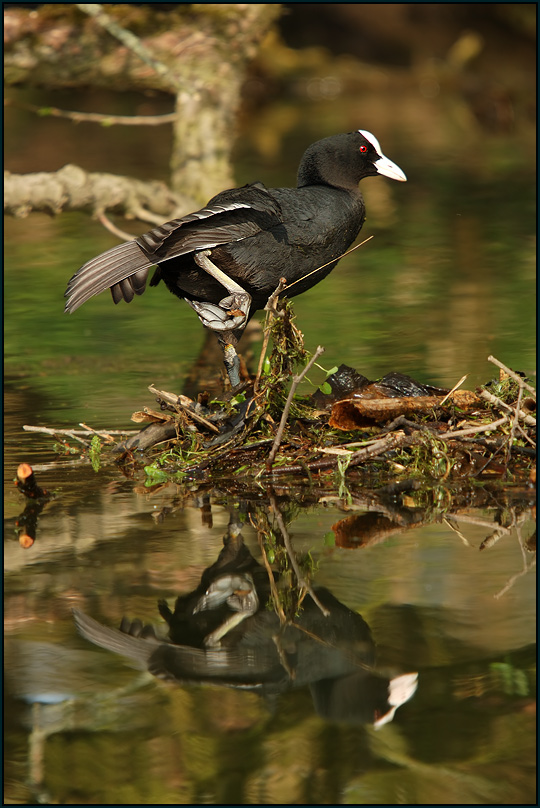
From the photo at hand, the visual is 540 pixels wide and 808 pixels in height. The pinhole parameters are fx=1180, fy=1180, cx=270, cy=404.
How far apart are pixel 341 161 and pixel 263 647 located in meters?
3.04

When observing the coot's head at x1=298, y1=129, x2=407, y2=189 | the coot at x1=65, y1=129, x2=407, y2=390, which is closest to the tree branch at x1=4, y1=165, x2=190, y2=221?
the coot's head at x1=298, y1=129, x2=407, y2=189

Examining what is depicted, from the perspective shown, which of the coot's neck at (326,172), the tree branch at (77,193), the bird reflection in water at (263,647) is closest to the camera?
the bird reflection in water at (263,647)

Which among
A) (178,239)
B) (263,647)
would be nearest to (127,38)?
(178,239)

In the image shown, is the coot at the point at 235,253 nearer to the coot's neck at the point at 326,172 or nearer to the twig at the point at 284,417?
the coot's neck at the point at 326,172

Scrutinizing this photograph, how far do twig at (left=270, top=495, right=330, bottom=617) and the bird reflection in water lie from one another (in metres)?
0.01

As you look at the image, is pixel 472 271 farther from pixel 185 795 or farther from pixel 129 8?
pixel 185 795

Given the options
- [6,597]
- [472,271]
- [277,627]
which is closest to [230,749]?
[277,627]

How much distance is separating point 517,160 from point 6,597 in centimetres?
1204

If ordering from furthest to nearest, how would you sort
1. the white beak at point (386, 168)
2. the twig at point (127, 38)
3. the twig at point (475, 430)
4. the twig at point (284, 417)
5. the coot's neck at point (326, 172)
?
the twig at point (127, 38) < the white beak at point (386, 168) < the coot's neck at point (326, 172) < the twig at point (284, 417) < the twig at point (475, 430)

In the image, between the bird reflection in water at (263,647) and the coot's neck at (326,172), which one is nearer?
the bird reflection in water at (263,647)

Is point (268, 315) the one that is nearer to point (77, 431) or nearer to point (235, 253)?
point (235, 253)

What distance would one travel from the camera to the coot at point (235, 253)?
15.6 feet

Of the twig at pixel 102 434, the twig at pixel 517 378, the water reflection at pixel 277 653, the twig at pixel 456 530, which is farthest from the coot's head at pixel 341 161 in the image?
the twig at pixel 456 530

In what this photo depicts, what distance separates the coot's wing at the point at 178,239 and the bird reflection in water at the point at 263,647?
154 centimetres
